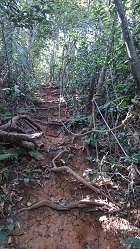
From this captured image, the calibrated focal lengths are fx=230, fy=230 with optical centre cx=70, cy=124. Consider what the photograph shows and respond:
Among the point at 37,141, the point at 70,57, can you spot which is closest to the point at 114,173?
the point at 37,141

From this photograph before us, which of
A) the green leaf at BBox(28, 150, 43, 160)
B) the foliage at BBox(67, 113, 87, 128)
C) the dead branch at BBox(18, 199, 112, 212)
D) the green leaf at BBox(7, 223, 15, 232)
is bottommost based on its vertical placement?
the green leaf at BBox(7, 223, 15, 232)

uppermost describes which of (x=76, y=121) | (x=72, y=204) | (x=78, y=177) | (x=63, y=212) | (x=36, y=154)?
(x=76, y=121)

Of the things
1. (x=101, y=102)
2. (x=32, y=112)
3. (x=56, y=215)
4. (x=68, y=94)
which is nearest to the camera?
(x=56, y=215)

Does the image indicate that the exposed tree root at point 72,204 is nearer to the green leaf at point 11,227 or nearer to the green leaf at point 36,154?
the green leaf at point 11,227

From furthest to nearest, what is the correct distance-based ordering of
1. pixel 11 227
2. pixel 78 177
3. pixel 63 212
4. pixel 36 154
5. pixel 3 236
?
pixel 36 154 → pixel 78 177 → pixel 63 212 → pixel 11 227 → pixel 3 236

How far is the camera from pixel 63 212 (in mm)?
3500

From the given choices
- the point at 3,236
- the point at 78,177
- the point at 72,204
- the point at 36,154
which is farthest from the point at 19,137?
the point at 3,236

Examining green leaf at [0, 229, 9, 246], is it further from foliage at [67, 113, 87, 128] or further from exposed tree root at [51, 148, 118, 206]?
foliage at [67, 113, 87, 128]

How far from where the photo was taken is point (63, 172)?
416 cm

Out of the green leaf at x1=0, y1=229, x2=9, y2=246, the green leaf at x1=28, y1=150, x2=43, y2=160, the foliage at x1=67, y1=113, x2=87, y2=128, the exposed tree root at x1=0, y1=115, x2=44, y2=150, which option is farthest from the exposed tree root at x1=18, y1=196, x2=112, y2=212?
the foliage at x1=67, y1=113, x2=87, y2=128

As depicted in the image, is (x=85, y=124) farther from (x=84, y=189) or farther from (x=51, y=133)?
(x=84, y=189)

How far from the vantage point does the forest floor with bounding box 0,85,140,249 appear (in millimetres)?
3123

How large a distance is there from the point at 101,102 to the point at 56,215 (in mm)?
3151

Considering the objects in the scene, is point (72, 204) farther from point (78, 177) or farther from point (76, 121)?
point (76, 121)
